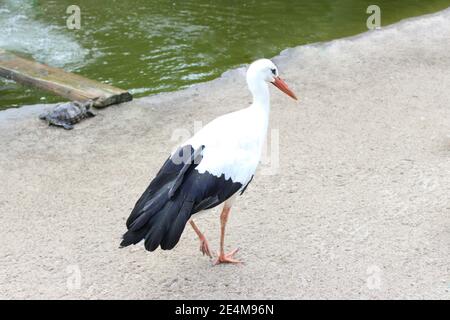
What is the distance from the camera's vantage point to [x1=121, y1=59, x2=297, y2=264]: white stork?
376 cm

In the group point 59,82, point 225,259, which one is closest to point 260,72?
point 225,259

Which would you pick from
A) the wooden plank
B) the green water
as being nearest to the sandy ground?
the wooden plank

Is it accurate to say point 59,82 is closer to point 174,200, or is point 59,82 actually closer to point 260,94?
point 260,94

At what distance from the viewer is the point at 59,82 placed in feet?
24.0

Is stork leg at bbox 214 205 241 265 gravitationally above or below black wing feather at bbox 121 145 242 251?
below

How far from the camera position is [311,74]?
7.78m

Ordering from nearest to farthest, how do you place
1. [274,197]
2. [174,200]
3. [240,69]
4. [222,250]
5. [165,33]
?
[174,200] < [222,250] < [274,197] < [240,69] < [165,33]

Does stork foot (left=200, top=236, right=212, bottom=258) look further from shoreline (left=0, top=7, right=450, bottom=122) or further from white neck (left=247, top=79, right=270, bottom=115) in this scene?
shoreline (left=0, top=7, right=450, bottom=122)

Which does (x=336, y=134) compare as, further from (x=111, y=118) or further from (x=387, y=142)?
(x=111, y=118)

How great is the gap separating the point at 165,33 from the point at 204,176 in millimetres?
5638

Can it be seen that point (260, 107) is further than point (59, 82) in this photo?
No

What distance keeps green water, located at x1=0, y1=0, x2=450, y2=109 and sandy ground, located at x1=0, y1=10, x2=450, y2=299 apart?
2.66 ft

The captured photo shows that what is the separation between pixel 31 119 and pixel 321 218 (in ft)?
11.1
